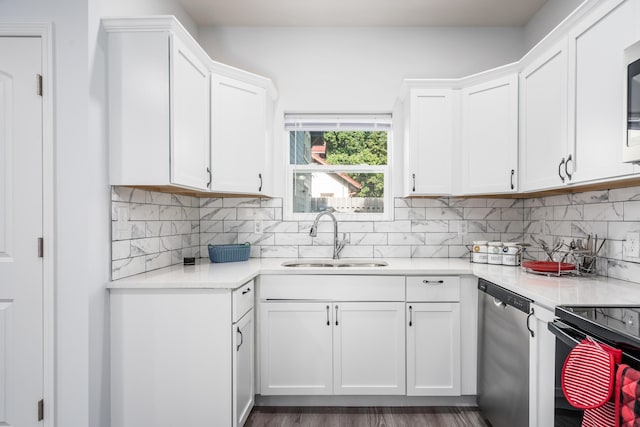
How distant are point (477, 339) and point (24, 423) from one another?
2.53 metres

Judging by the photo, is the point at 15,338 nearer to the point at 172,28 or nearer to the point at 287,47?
the point at 172,28

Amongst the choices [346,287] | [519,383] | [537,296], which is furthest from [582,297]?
[346,287]

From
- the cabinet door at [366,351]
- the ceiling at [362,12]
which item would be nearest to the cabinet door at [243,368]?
the cabinet door at [366,351]

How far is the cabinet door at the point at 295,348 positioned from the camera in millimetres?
2303

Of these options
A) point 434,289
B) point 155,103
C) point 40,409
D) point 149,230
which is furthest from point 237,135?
point 40,409

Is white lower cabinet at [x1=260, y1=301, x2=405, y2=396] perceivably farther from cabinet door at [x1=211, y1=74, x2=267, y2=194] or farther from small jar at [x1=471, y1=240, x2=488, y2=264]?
cabinet door at [x1=211, y1=74, x2=267, y2=194]

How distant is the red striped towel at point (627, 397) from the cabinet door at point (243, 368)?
158cm

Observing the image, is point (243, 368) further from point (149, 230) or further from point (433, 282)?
point (433, 282)

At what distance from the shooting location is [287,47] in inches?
116

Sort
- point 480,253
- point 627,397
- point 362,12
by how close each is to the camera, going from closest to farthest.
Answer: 1. point 627,397
2. point 480,253
3. point 362,12

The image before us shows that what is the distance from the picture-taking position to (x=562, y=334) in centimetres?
125

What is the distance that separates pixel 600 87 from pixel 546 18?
1422 mm

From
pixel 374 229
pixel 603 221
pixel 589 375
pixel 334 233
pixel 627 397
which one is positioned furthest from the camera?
pixel 374 229

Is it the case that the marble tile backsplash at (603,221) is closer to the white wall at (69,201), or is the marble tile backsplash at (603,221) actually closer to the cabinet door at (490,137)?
the cabinet door at (490,137)
